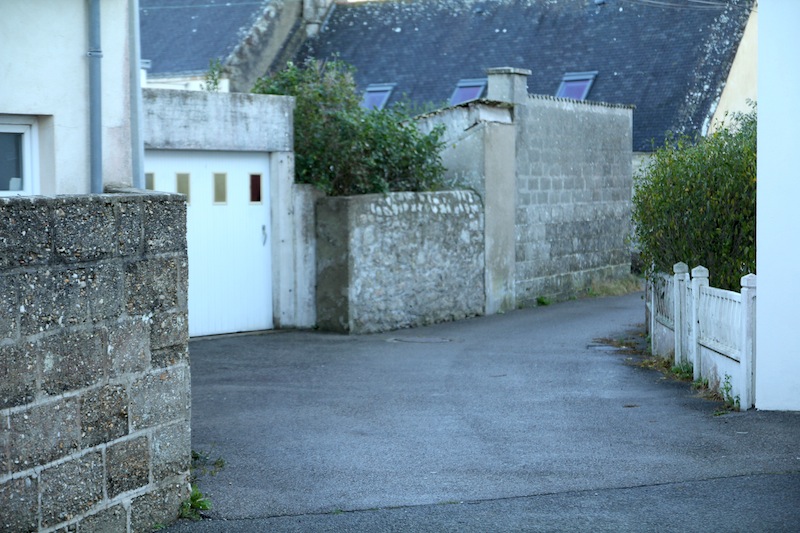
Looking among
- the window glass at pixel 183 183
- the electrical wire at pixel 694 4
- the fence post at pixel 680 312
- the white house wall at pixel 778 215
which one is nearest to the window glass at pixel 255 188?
the window glass at pixel 183 183

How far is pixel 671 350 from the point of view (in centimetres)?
1295

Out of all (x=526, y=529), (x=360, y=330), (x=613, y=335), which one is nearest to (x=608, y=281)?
(x=613, y=335)

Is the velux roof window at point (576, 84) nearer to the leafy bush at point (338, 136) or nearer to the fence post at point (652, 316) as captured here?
the leafy bush at point (338, 136)

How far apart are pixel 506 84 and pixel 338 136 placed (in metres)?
4.31

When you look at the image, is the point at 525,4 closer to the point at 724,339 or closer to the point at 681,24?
the point at 681,24

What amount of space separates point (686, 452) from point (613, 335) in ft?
26.6

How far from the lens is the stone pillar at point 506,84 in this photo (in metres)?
19.5

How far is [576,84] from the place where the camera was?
3112cm

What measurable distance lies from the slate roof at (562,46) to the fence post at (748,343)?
18.4 meters

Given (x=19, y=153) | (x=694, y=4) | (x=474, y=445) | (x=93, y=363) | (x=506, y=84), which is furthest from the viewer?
(x=694, y=4)

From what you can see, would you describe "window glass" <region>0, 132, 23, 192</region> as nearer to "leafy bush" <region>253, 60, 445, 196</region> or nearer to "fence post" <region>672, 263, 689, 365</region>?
"leafy bush" <region>253, 60, 445, 196</region>

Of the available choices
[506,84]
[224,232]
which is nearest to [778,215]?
[224,232]

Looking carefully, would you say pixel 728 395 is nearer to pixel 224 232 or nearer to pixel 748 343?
pixel 748 343

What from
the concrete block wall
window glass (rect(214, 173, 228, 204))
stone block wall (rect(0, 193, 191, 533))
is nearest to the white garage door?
window glass (rect(214, 173, 228, 204))
